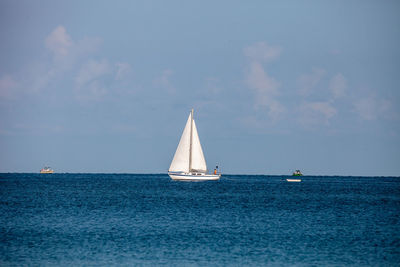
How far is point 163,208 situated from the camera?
7775 centimetres

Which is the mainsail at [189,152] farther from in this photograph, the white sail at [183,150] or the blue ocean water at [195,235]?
the blue ocean water at [195,235]

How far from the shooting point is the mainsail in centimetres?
13600

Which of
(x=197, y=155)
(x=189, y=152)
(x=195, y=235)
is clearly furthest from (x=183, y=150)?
(x=195, y=235)

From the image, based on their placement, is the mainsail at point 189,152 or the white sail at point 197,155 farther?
the white sail at point 197,155

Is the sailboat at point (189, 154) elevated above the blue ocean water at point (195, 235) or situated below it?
above

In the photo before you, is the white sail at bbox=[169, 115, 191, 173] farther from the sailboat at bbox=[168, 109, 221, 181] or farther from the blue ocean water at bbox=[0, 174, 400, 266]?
the blue ocean water at bbox=[0, 174, 400, 266]

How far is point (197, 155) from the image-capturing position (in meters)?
137

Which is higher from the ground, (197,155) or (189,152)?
(189,152)

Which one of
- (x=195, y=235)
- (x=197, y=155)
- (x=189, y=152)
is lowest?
(x=195, y=235)

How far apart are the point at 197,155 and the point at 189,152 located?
209 cm

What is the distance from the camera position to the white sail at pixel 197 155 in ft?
447

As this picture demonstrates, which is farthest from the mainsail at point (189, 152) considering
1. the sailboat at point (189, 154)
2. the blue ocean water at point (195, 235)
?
the blue ocean water at point (195, 235)

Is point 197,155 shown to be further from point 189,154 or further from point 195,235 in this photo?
point 195,235

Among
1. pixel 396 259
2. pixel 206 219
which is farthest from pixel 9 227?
pixel 396 259
